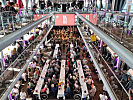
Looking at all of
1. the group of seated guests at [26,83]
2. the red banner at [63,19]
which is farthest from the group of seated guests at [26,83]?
the red banner at [63,19]

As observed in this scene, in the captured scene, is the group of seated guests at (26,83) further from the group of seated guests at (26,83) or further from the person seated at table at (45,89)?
the person seated at table at (45,89)

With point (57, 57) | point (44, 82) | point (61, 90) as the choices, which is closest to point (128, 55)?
point (61, 90)

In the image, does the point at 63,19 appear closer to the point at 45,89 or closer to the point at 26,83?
the point at 26,83

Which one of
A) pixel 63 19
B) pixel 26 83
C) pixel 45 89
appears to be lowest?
pixel 26 83

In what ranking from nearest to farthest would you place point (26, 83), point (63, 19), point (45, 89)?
point (45, 89)
point (26, 83)
point (63, 19)

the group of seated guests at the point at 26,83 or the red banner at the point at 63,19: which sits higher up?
the red banner at the point at 63,19

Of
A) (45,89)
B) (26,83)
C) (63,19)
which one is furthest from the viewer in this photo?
(63,19)

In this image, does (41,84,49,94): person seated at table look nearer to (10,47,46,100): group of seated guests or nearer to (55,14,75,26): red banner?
(10,47,46,100): group of seated guests

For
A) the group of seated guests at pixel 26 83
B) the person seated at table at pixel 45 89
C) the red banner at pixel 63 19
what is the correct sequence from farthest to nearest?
the red banner at pixel 63 19, the person seated at table at pixel 45 89, the group of seated guests at pixel 26 83

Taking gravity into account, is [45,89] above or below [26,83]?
above

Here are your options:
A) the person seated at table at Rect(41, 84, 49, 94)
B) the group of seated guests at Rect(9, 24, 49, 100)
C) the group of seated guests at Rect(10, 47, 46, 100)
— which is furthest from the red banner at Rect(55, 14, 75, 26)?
the person seated at table at Rect(41, 84, 49, 94)

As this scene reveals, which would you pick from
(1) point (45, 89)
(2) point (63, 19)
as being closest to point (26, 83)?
(1) point (45, 89)

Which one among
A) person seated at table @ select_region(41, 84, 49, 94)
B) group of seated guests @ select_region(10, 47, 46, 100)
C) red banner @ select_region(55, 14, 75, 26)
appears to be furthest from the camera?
red banner @ select_region(55, 14, 75, 26)

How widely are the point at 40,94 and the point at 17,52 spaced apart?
120 inches
